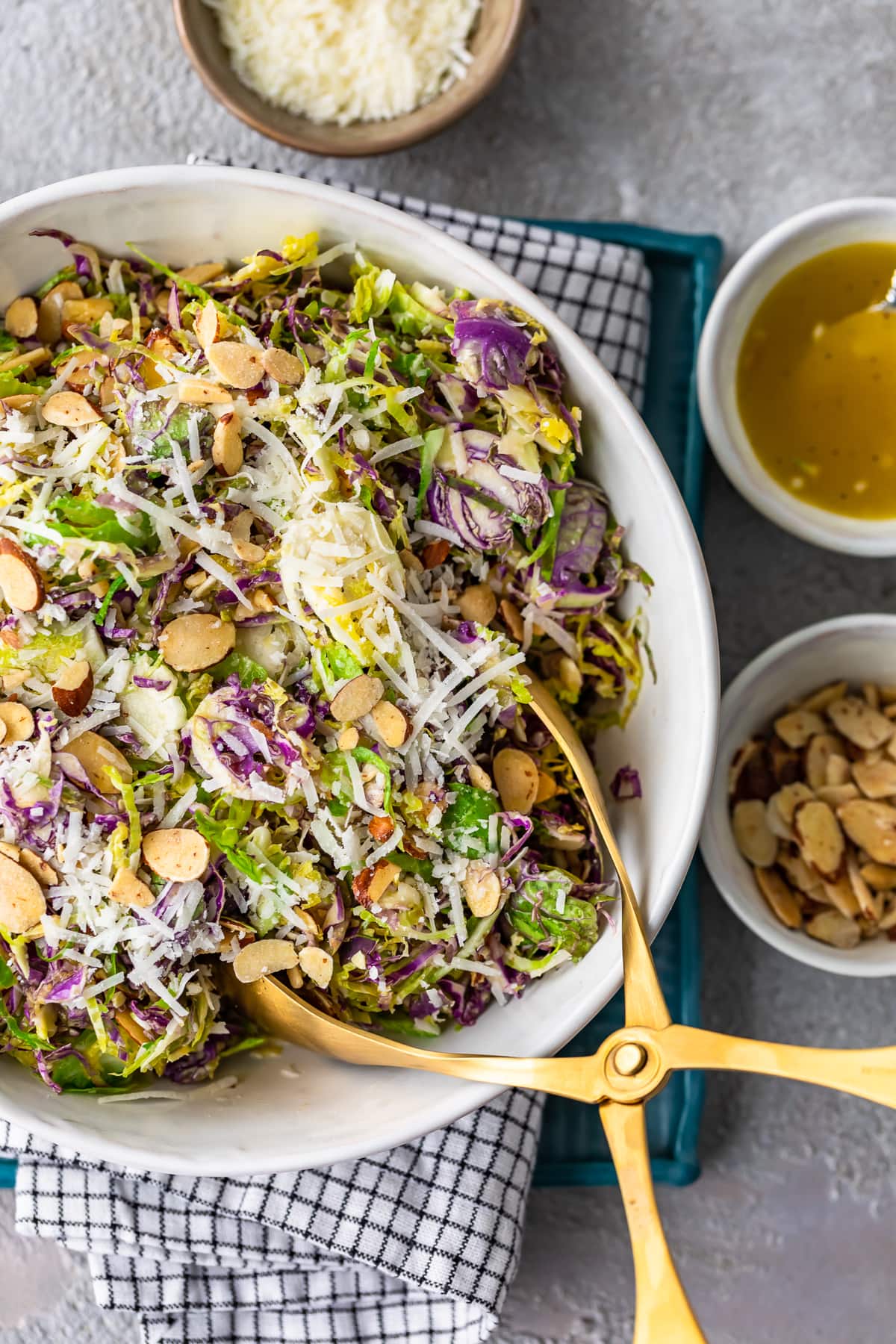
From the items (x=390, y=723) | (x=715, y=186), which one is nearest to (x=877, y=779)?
(x=390, y=723)

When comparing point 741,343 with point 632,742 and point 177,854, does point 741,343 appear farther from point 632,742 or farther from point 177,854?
point 177,854

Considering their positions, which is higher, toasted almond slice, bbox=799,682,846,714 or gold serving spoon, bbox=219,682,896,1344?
gold serving spoon, bbox=219,682,896,1344

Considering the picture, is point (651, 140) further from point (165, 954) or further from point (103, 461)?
point (165, 954)

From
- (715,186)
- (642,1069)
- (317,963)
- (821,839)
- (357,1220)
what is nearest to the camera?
(642,1069)

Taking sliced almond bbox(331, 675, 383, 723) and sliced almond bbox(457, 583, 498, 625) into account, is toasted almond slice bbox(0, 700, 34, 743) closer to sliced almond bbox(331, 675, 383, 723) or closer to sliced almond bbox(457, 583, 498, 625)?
sliced almond bbox(331, 675, 383, 723)

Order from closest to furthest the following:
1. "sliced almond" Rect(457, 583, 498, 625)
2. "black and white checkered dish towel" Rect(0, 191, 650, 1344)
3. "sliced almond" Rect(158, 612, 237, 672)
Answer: "sliced almond" Rect(158, 612, 237, 672)
"sliced almond" Rect(457, 583, 498, 625)
"black and white checkered dish towel" Rect(0, 191, 650, 1344)

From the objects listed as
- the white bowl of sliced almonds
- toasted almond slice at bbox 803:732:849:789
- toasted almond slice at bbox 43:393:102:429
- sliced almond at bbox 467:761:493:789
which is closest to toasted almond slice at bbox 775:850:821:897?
the white bowl of sliced almonds

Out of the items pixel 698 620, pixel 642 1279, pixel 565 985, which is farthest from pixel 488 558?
pixel 642 1279
